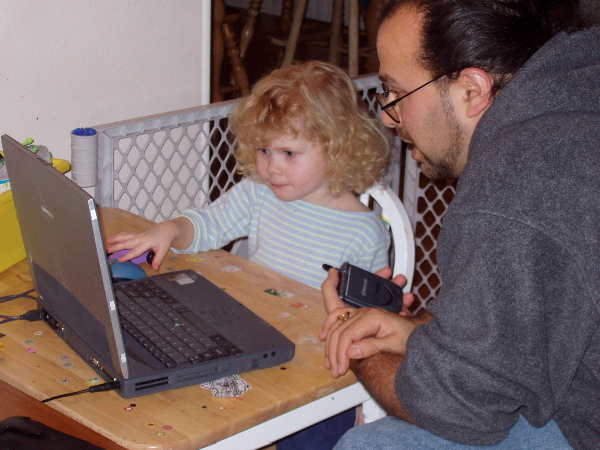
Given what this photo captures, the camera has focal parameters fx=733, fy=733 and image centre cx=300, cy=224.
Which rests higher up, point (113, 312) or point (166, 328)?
point (113, 312)

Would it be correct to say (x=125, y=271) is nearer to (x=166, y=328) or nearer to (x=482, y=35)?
(x=166, y=328)

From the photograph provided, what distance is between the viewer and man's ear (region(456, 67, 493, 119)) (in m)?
1.04

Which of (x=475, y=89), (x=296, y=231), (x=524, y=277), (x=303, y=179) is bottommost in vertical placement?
(x=296, y=231)

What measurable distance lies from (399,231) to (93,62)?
789 millimetres

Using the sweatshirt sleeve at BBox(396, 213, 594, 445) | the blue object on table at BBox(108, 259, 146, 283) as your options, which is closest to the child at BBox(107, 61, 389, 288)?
the blue object on table at BBox(108, 259, 146, 283)

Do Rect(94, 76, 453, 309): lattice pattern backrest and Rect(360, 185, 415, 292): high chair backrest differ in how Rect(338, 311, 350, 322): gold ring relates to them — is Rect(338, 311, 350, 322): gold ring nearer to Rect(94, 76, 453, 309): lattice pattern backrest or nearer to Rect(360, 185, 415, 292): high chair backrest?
Rect(360, 185, 415, 292): high chair backrest

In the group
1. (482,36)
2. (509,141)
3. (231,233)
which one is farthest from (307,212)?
(509,141)

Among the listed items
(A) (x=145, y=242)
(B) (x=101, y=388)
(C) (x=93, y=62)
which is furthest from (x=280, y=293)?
(C) (x=93, y=62)

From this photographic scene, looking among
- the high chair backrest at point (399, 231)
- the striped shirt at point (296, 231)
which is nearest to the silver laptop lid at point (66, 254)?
the striped shirt at point (296, 231)

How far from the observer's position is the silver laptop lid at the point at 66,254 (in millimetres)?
837

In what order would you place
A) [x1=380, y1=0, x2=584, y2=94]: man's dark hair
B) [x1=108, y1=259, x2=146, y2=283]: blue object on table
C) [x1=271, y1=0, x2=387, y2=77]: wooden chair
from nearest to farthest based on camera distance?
[x1=380, y1=0, x2=584, y2=94]: man's dark hair < [x1=108, y1=259, x2=146, y2=283]: blue object on table < [x1=271, y1=0, x2=387, y2=77]: wooden chair

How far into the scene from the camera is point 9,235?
4.16ft

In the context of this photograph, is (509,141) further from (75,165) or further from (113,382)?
(75,165)

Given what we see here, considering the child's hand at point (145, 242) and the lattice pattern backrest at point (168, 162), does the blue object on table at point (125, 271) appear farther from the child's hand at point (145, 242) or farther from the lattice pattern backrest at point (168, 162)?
the lattice pattern backrest at point (168, 162)
